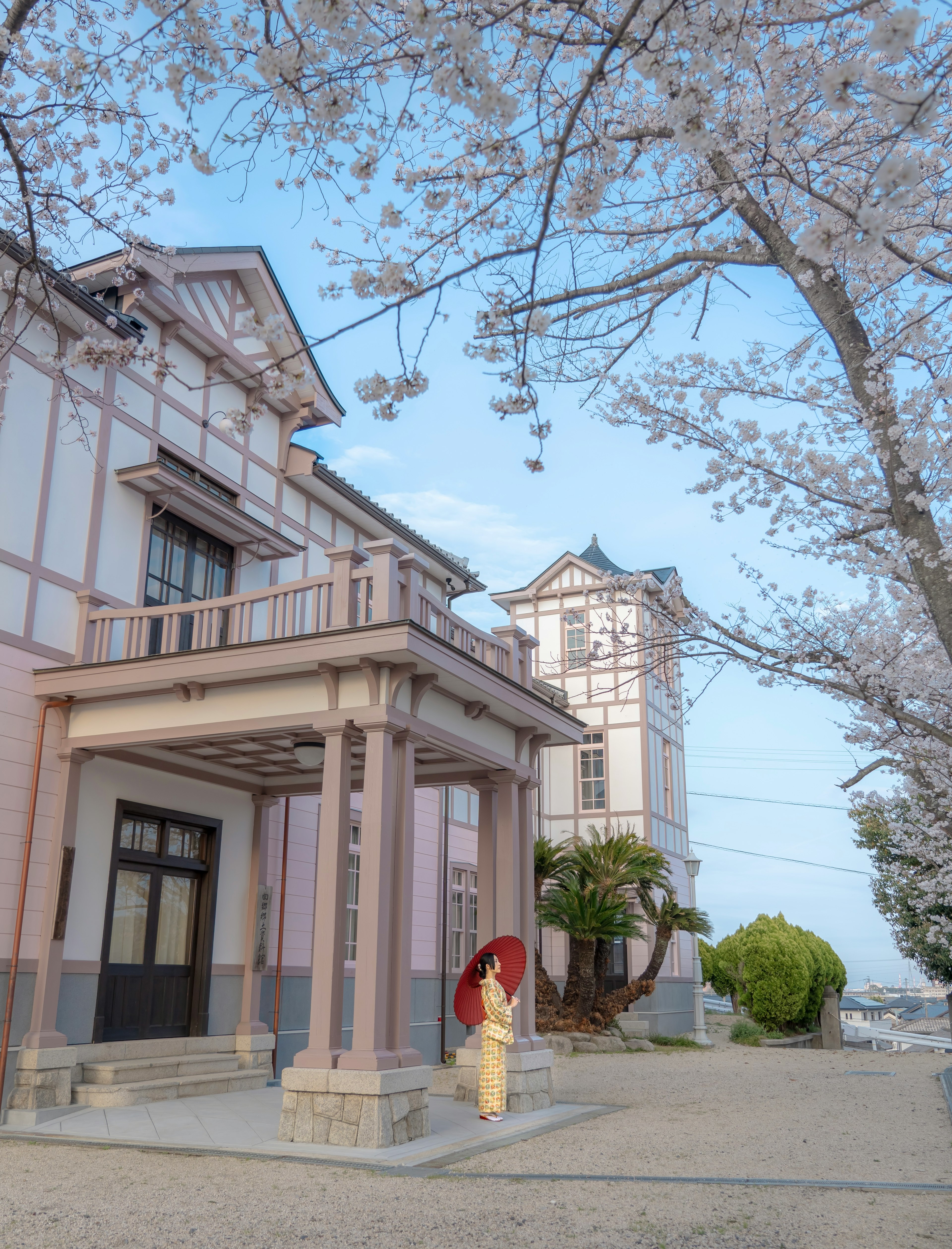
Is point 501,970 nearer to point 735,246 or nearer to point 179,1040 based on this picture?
point 179,1040

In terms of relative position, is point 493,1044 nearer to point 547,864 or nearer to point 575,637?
point 547,864

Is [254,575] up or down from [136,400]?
down

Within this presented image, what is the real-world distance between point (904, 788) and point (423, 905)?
708 centimetres

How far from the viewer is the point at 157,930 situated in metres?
10.8

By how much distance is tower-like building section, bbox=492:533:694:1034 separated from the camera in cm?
2362

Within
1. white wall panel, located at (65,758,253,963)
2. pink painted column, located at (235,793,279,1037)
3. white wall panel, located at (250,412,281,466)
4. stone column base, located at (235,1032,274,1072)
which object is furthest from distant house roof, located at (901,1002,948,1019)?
white wall panel, located at (250,412,281,466)

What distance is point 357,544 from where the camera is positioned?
1548 centimetres

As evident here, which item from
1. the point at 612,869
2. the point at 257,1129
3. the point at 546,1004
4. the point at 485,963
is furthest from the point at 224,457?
the point at 546,1004

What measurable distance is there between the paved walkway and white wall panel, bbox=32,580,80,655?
419cm

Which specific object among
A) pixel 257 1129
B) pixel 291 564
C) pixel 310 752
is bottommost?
pixel 257 1129

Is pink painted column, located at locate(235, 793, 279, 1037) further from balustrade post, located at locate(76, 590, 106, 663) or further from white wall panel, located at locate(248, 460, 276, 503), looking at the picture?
white wall panel, located at locate(248, 460, 276, 503)

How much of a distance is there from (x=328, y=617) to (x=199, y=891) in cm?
434

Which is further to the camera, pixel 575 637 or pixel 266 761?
pixel 575 637

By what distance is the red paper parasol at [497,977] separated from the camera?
922 cm
